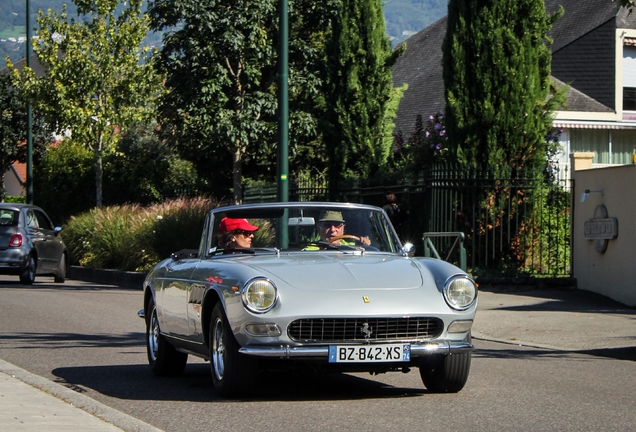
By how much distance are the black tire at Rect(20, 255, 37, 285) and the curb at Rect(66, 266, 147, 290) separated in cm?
169

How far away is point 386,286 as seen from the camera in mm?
7367

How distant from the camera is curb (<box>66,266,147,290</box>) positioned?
71.4 feet

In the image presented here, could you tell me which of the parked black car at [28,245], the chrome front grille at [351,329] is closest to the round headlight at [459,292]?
the chrome front grille at [351,329]

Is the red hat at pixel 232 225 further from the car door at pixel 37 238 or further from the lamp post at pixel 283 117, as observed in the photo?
the car door at pixel 37 238

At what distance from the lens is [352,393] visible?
7.95 m

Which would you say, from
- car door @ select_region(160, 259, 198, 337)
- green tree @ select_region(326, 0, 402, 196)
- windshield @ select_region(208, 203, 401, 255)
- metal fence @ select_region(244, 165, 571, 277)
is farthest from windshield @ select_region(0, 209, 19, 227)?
windshield @ select_region(208, 203, 401, 255)

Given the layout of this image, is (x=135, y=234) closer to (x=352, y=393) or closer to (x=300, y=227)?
(x=300, y=227)

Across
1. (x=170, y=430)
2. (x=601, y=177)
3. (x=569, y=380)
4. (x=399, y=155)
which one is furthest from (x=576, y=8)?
(x=170, y=430)

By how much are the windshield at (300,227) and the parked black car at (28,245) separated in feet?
45.8

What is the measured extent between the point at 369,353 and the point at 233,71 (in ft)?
68.4

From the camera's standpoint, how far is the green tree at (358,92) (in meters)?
24.1

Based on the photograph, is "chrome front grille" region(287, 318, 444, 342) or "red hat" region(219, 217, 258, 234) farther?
"red hat" region(219, 217, 258, 234)

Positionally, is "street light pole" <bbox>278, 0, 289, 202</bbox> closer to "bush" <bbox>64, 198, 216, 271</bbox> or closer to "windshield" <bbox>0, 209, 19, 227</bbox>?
"bush" <bbox>64, 198, 216, 271</bbox>

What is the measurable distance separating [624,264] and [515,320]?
303 cm
